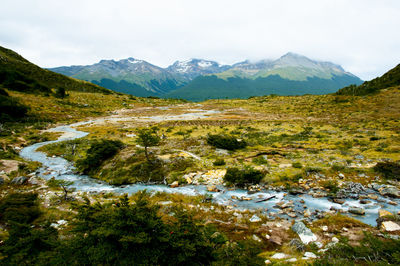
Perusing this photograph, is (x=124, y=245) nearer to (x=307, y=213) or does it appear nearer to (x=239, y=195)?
(x=239, y=195)

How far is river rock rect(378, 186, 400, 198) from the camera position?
34.1ft

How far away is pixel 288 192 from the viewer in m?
12.2

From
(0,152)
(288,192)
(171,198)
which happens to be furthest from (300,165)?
(0,152)

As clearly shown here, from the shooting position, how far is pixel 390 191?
10727 millimetres

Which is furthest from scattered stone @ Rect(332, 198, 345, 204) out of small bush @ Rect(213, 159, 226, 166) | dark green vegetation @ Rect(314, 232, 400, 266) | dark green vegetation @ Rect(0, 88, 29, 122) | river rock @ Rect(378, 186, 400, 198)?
dark green vegetation @ Rect(0, 88, 29, 122)

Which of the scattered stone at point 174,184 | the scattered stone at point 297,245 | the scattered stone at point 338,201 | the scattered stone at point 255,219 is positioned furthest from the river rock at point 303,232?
the scattered stone at point 174,184

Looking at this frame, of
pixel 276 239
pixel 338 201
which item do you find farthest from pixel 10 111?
pixel 338 201

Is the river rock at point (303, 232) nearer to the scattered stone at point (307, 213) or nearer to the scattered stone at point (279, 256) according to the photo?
the scattered stone at point (307, 213)

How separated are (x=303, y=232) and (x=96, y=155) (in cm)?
1853

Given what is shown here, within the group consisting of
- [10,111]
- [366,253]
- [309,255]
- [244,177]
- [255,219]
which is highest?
[10,111]

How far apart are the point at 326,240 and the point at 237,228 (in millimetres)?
3718

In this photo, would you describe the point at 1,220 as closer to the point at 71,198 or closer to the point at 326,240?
the point at 71,198

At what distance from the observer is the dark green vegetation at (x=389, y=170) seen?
1216 cm

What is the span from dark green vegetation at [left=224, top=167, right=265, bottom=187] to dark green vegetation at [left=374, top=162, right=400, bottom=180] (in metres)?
8.18
